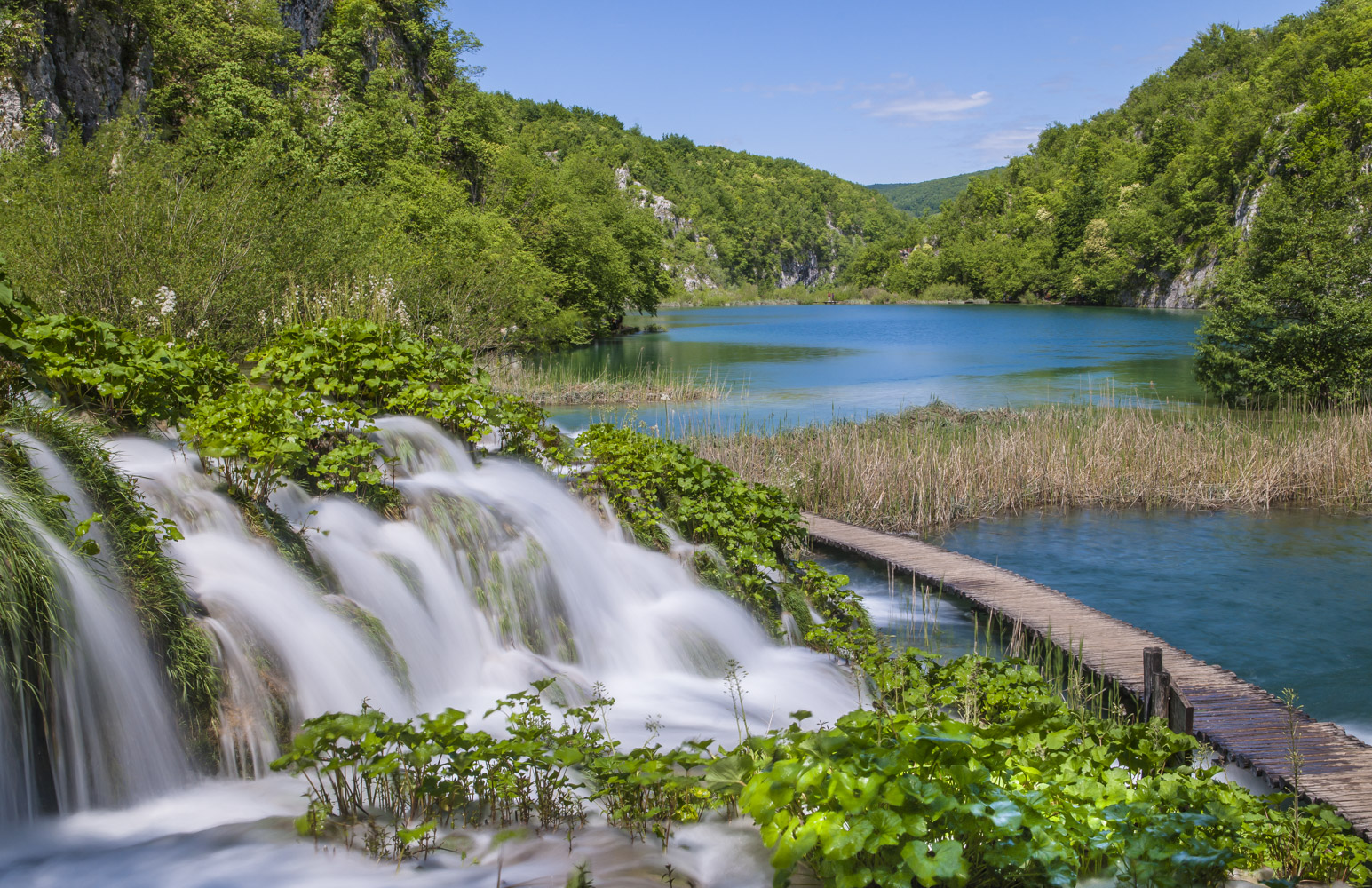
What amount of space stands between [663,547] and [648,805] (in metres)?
4.46

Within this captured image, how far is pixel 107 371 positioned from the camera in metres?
6.37

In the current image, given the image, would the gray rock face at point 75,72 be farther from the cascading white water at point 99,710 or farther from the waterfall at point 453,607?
the cascading white water at point 99,710

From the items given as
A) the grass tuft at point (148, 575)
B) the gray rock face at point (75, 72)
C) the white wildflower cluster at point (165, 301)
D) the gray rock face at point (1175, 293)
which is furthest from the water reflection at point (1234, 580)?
the gray rock face at point (1175, 293)

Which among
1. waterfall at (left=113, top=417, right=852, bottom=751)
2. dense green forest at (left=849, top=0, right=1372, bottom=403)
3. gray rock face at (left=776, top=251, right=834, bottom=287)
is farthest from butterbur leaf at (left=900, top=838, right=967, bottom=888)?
gray rock face at (left=776, top=251, right=834, bottom=287)

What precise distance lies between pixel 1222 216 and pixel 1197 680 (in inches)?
3513

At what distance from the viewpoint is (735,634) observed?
750cm

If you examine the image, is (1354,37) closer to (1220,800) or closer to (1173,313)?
(1173,313)

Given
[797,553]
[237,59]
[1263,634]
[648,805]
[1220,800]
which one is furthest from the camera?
[237,59]

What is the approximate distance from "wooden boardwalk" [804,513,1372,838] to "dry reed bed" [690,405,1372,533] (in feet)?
9.02

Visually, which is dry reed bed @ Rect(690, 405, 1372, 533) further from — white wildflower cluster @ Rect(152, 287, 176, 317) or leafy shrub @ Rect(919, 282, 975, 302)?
leafy shrub @ Rect(919, 282, 975, 302)

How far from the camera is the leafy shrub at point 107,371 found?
622 cm

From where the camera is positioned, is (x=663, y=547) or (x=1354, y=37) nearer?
(x=663, y=547)

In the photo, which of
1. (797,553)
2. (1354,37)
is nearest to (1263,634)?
(797,553)

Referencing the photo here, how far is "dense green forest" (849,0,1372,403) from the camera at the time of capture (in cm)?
2133
